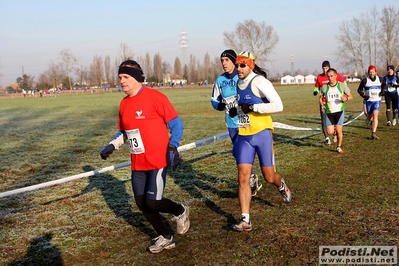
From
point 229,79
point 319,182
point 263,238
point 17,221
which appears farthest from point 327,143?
point 17,221

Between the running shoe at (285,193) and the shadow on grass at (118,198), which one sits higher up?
the running shoe at (285,193)

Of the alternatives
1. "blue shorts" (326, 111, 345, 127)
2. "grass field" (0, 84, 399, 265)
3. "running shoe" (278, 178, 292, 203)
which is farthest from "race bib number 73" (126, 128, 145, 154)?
"blue shorts" (326, 111, 345, 127)

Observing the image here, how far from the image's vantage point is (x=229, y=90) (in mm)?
6836

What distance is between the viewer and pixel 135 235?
531 cm

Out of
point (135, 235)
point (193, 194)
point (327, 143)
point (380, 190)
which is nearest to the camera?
A: point (135, 235)

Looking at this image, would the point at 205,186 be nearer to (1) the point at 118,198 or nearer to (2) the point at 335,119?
(1) the point at 118,198

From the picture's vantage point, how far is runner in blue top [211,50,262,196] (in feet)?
21.8

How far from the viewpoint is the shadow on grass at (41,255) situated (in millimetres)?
4582

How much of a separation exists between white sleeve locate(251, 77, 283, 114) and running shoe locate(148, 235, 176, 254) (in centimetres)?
190

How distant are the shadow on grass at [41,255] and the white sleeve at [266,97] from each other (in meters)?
2.92

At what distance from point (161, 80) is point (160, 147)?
136993mm

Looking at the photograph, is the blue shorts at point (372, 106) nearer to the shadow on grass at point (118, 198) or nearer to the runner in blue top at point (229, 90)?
the runner in blue top at point (229, 90)

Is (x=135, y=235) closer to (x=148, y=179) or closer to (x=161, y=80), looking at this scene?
(x=148, y=179)

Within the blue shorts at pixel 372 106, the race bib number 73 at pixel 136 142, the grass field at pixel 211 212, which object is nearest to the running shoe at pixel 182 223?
the grass field at pixel 211 212
